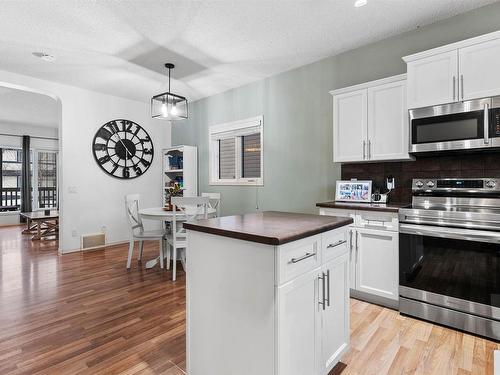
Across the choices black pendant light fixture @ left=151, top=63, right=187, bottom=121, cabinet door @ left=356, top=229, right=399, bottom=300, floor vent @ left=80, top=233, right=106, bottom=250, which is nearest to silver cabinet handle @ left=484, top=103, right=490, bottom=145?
cabinet door @ left=356, top=229, right=399, bottom=300

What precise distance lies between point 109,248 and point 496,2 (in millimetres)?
5981

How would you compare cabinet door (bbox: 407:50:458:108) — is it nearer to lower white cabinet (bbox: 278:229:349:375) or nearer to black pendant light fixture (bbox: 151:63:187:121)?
lower white cabinet (bbox: 278:229:349:375)

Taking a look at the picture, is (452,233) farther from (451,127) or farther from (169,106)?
(169,106)

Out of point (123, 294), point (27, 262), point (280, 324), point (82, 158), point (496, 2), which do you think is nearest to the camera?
point (280, 324)

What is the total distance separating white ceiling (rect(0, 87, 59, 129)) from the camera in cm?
537

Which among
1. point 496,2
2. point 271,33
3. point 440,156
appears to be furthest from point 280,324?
point 496,2

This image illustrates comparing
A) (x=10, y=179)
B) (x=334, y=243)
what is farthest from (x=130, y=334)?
(x=10, y=179)

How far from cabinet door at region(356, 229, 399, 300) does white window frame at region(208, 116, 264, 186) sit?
199cm

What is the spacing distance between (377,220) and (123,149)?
15.3 feet

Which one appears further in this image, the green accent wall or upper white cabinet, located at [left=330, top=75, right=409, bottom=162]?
the green accent wall

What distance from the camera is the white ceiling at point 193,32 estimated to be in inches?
99.7

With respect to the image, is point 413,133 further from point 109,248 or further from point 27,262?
point 27,262

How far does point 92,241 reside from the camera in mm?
4895

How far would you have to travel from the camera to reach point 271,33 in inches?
118
